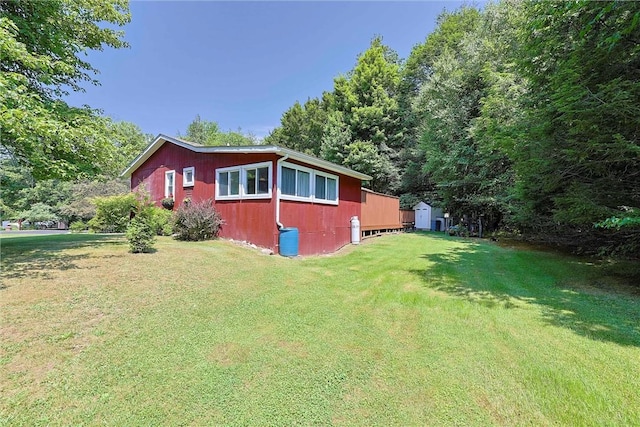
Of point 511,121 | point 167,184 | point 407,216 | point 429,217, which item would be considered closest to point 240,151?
point 167,184

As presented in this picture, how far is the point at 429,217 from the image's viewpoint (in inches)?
862

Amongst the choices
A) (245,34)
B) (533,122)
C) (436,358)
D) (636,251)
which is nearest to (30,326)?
(436,358)

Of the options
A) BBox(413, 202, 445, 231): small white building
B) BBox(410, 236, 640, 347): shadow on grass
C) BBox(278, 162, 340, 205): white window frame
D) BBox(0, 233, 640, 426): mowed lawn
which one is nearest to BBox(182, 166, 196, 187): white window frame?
BBox(278, 162, 340, 205): white window frame

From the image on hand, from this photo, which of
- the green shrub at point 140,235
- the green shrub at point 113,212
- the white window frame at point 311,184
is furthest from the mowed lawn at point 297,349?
the green shrub at point 113,212

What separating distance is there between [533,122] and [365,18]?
8.78 m

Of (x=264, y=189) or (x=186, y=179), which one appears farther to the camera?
(x=186, y=179)

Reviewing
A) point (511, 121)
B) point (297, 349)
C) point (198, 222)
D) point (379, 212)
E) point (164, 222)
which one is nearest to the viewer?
point (297, 349)

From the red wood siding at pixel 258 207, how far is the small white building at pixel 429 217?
10456 mm

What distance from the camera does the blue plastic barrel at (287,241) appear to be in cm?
835

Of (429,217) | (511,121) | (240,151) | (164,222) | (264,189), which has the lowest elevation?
(164,222)

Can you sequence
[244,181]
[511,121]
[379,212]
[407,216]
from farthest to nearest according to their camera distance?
[407,216] < [379,212] < [511,121] < [244,181]

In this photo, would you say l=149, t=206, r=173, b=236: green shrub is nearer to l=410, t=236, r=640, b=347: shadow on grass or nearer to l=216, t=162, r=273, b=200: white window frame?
l=216, t=162, r=273, b=200: white window frame

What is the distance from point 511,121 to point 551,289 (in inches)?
277

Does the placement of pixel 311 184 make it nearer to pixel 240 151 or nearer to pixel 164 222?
pixel 240 151
